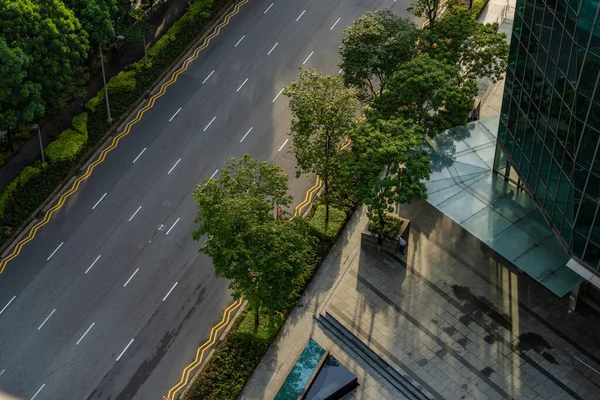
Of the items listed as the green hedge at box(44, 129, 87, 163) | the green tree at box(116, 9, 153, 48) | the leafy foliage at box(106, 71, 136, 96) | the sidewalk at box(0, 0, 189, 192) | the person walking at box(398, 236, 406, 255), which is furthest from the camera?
the green tree at box(116, 9, 153, 48)

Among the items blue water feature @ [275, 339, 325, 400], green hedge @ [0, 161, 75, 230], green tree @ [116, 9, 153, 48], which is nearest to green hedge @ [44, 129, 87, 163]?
green hedge @ [0, 161, 75, 230]

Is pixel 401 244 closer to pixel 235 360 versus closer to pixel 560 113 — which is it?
pixel 235 360

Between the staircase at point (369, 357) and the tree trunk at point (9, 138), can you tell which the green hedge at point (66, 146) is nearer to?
the tree trunk at point (9, 138)

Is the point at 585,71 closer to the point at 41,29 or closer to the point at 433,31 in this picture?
the point at 433,31

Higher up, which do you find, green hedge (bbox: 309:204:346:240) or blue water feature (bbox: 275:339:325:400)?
green hedge (bbox: 309:204:346:240)

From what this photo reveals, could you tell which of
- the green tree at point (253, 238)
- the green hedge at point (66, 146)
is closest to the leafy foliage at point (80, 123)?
the green hedge at point (66, 146)

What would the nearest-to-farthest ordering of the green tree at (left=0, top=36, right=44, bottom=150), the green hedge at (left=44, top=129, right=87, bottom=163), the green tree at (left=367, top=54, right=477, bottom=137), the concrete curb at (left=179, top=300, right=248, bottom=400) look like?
the concrete curb at (left=179, top=300, right=248, bottom=400) < the green tree at (left=367, top=54, right=477, bottom=137) < the green tree at (left=0, top=36, right=44, bottom=150) < the green hedge at (left=44, top=129, right=87, bottom=163)

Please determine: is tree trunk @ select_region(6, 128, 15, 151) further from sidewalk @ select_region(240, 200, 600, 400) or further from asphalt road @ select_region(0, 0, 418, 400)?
sidewalk @ select_region(240, 200, 600, 400)
